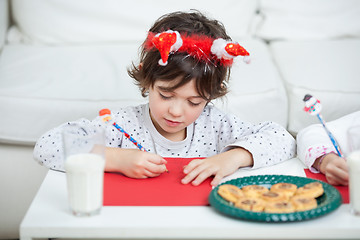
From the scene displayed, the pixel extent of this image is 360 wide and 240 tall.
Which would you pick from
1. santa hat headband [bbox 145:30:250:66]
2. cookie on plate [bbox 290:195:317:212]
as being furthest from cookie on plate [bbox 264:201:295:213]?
santa hat headband [bbox 145:30:250:66]

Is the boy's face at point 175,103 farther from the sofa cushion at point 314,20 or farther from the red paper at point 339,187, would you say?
the sofa cushion at point 314,20

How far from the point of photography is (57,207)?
94cm

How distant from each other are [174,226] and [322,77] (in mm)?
1149

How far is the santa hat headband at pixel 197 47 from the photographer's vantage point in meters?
1.16

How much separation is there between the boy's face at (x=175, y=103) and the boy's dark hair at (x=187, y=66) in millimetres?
14

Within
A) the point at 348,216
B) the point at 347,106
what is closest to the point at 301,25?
the point at 347,106

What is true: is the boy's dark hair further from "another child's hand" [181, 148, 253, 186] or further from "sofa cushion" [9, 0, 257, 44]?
"sofa cushion" [9, 0, 257, 44]

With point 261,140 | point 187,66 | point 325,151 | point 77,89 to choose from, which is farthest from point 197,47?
point 77,89

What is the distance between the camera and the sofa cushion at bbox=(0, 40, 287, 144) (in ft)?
5.48

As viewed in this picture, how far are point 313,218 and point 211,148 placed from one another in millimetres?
609

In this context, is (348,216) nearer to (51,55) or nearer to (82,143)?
(82,143)

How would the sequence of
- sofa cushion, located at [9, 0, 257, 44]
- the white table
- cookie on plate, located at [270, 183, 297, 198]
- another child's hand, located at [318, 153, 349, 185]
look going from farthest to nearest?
sofa cushion, located at [9, 0, 257, 44] → another child's hand, located at [318, 153, 349, 185] → cookie on plate, located at [270, 183, 297, 198] → the white table

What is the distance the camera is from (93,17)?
218 cm

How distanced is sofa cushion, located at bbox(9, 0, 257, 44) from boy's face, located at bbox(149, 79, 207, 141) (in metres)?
0.94
